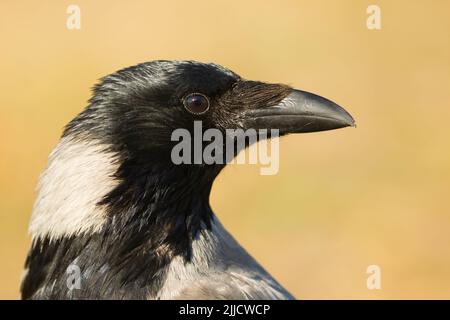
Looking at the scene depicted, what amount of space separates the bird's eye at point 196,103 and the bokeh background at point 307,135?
5160mm

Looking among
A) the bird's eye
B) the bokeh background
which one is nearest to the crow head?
the bird's eye

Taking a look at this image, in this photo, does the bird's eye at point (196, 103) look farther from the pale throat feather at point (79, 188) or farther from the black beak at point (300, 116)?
the pale throat feather at point (79, 188)

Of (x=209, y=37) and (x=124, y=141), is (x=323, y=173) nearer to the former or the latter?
(x=209, y=37)

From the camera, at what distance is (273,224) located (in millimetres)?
11828

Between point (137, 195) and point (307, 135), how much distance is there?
8930mm

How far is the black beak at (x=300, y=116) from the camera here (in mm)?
5223

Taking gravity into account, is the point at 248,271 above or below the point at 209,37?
below

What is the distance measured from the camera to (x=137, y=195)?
505cm

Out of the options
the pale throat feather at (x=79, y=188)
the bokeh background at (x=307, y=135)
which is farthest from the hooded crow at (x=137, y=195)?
the bokeh background at (x=307, y=135)

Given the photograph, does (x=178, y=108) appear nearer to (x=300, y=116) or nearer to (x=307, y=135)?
(x=300, y=116)

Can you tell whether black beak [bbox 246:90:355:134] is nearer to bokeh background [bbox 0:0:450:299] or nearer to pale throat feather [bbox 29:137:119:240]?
pale throat feather [bbox 29:137:119:240]

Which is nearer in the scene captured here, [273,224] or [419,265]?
[419,265]
